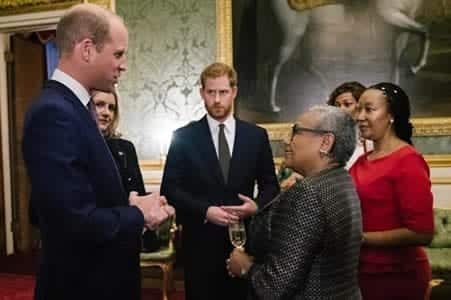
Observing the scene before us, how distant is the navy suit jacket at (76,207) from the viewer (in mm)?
1517

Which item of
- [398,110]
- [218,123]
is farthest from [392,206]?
[218,123]

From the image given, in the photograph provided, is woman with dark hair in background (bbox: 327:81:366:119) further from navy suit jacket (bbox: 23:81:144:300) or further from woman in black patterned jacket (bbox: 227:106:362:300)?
navy suit jacket (bbox: 23:81:144:300)

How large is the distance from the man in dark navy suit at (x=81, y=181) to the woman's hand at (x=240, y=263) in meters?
0.41

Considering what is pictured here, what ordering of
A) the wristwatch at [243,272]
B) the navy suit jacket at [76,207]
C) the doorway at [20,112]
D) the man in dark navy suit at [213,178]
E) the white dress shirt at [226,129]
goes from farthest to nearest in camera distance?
the doorway at [20,112]
the white dress shirt at [226,129]
the man in dark navy suit at [213,178]
the wristwatch at [243,272]
the navy suit jacket at [76,207]

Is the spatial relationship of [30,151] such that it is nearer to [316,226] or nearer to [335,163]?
[316,226]

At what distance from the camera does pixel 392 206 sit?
2.25 meters

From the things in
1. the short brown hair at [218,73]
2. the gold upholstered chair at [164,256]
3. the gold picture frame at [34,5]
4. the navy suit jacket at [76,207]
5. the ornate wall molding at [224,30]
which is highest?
the gold picture frame at [34,5]

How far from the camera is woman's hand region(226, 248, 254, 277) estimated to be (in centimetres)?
196

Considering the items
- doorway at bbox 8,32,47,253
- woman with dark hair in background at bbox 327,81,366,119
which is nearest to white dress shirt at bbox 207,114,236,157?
woman with dark hair in background at bbox 327,81,366,119

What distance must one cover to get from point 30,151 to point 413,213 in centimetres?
149

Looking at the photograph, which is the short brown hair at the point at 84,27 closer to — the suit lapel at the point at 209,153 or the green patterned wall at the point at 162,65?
the suit lapel at the point at 209,153

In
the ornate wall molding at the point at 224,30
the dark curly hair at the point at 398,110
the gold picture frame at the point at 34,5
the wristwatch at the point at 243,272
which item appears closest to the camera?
the wristwatch at the point at 243,272

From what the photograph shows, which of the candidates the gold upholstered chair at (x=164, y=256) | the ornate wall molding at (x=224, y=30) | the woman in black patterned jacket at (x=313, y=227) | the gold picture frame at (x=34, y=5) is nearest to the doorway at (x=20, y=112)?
the gold picture frame at (x=34, y=5)

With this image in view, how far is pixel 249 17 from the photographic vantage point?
16.7ft
